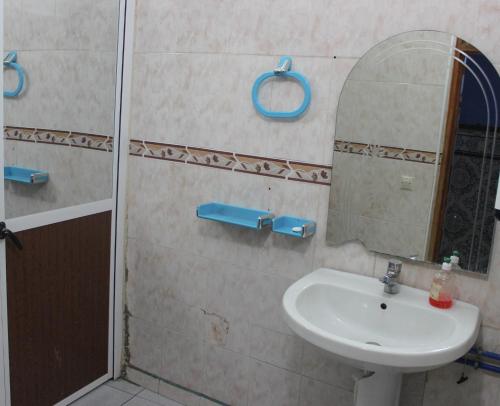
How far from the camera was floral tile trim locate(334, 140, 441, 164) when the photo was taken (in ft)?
5.45

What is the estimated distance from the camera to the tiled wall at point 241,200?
1.72 m

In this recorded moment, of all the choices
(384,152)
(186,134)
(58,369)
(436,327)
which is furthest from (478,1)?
(58,369)

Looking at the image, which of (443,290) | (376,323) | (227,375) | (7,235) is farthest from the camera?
(227,375)

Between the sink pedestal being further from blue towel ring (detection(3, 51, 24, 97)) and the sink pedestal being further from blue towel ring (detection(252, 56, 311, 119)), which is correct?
blue towel ring (detection(3, 51, 24, 97))

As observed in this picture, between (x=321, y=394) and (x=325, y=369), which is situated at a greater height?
(x=325, y=369)

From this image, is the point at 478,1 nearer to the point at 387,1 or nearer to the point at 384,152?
the point at 387,1

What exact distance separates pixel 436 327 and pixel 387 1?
1082 mm

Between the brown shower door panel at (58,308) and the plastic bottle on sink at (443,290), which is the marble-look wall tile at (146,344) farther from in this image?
the plastic bottle on sink at (443,290)

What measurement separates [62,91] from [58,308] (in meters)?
0.91

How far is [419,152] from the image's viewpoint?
1671 mm

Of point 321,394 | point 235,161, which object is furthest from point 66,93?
point 321,394

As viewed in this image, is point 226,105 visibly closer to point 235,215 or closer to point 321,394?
point 235,215

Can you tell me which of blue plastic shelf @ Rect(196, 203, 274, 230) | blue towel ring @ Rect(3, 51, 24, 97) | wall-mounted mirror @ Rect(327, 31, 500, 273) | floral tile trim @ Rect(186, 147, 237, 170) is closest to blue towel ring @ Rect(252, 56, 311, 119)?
wall-mounted mirror @ Rect(327, 31, 500, 273)

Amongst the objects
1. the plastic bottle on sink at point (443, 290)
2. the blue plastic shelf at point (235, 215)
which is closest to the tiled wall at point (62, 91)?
the blue plastic shelf at point (235, 215)
